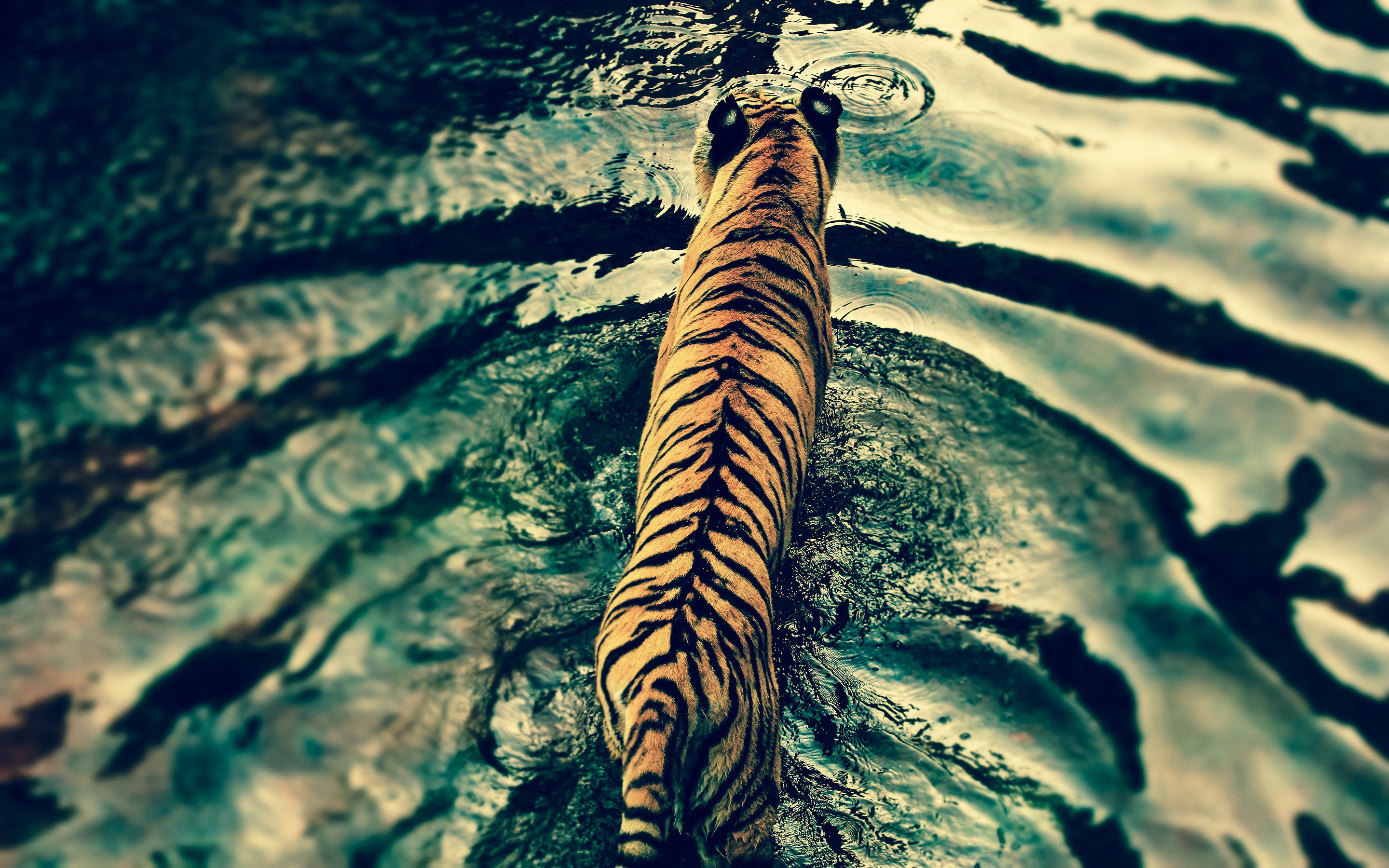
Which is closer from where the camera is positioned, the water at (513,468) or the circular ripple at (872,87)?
the water at (513,468)

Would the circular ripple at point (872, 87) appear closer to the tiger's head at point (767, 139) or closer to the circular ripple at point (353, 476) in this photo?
the tiger's head at point (767, 139)

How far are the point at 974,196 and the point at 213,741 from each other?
88.0 inches

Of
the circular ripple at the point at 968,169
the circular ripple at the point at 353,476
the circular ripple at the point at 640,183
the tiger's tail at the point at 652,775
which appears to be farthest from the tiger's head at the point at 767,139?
the tiger's tail at the point at 652,775

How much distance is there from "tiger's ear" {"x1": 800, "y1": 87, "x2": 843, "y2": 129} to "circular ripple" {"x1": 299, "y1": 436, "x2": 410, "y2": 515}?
1678 millimetres

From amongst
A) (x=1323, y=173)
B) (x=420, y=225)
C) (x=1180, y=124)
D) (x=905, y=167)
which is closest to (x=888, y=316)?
(x=905, y=167)

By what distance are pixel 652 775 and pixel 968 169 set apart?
76.9 inches

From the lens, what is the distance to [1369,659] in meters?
0.92

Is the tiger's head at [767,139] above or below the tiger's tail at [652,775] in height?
above

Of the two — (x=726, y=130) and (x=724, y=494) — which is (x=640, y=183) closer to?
(x=726, y=130)

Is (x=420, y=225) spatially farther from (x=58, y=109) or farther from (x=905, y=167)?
(x=905, y=167)

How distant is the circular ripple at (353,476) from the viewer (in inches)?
42.3

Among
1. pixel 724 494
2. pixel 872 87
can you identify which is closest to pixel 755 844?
pixel 724 494

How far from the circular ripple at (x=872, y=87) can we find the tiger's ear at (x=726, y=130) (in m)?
0.66

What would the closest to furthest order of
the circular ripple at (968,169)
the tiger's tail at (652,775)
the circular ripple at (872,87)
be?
1. the tiger's tail at (652,775)
2. the circular ripple at (968,169)
3. the circular ripple at (872,87)
